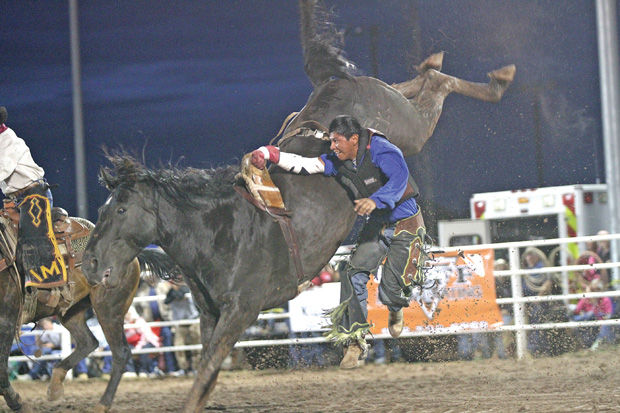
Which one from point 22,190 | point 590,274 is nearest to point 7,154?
point 22,190

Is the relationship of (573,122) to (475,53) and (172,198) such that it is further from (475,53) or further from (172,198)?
(172,198)

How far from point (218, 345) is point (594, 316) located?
5.62 meters

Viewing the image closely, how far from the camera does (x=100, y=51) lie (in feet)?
75.1

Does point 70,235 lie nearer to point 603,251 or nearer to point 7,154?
point 7,154

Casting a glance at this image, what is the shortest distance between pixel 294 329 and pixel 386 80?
3971 millimetres

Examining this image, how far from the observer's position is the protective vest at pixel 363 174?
524 centimetres

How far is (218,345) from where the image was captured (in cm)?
462

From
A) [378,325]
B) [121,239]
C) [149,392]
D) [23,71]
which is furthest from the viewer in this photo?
[23,71]

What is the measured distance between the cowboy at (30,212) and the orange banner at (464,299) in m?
3.67

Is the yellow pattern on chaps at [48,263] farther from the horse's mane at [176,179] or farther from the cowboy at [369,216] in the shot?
the cowboy at [369,216]

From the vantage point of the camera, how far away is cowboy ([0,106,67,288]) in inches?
245

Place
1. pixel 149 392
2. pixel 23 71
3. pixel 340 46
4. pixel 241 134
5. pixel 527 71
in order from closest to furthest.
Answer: pixel 340 46, pixel 149 392, pixel 527 71, pixel 23 71, pixel 241 134

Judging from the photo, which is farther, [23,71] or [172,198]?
[23,71]

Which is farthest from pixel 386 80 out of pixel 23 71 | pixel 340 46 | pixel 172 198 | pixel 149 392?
pixel 23 71
